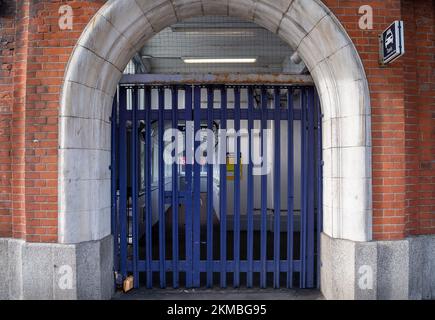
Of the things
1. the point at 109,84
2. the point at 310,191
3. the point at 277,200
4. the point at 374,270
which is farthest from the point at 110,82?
the point at 374,270

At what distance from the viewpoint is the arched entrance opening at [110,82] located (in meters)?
3.76

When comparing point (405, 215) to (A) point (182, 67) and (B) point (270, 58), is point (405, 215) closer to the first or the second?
(B) point (270, 58)

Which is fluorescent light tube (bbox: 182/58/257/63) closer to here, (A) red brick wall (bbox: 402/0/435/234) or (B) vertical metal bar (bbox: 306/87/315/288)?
(B) vertical metal bar (bbox: 306/87/315/288)

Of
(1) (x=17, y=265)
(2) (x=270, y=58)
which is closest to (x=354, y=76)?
(1) (x=17, y=265)

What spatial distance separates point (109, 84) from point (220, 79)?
146 cm

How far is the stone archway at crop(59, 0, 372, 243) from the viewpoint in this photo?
376 centimetres

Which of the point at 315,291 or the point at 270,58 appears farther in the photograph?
the point at 270,58

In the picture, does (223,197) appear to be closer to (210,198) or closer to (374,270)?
(210,198)

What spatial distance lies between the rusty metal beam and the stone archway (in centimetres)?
41

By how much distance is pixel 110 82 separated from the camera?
4074 millimetres

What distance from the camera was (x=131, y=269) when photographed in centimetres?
459

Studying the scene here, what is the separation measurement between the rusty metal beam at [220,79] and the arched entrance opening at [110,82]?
404 millimetres

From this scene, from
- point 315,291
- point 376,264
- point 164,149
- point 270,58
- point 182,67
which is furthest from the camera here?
point 182,67

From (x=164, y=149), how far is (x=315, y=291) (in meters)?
2.91
